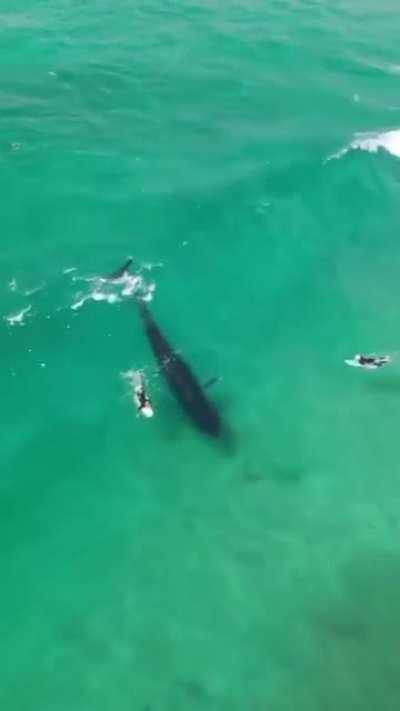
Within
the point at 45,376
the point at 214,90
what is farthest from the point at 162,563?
the point at 214,90

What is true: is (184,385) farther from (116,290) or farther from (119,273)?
(119,273)

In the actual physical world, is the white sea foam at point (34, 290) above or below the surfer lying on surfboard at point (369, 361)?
above

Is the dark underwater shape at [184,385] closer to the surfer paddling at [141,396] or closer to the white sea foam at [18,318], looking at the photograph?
the surfer paddling at [141,396]

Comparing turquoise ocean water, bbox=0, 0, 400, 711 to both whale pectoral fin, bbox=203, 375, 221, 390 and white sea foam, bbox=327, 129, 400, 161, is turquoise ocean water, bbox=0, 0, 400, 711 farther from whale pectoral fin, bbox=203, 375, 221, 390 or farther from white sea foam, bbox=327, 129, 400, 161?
whale pectoral fin, bbox=203, 375, 221, 390

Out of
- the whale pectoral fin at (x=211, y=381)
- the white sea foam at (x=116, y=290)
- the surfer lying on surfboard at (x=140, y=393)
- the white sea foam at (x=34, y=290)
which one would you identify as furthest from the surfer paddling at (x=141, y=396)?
the white sea foam at (x=34, y=290)

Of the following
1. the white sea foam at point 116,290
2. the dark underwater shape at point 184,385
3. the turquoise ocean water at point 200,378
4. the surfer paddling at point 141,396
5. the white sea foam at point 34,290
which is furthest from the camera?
the white sea foam at point 116,290
